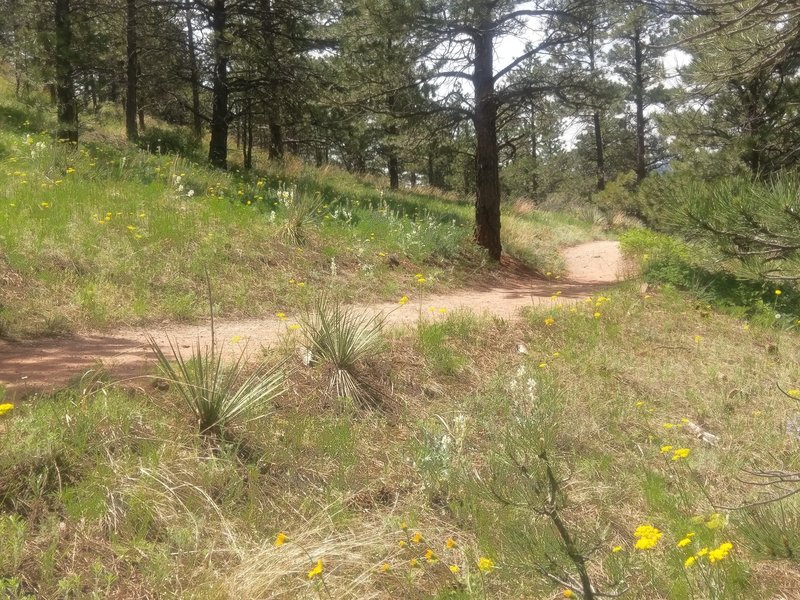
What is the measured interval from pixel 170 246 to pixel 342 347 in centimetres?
314

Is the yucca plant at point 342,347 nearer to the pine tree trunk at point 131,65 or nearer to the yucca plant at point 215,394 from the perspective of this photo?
the yucca plant at point 215,394

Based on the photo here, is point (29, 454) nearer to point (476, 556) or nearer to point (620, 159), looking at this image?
point (476, 556)

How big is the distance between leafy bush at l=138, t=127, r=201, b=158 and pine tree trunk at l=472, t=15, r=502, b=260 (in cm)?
661

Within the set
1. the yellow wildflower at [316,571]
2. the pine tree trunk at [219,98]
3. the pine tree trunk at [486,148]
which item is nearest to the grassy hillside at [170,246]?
the pine tree trunk at [486,148]

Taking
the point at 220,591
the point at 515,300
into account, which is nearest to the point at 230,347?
the point at 220,591

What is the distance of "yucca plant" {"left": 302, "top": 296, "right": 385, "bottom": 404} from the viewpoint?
3816 mm

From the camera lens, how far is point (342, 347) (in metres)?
3.94

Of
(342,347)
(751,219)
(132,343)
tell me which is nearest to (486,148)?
(751,219)

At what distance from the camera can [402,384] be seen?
4113 mm

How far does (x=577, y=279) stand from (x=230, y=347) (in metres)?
7.84

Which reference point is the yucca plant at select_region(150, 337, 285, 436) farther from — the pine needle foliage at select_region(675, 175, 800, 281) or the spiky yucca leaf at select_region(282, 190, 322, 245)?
the spiky yucca leaf at select_region(282, 190, 322, 245)

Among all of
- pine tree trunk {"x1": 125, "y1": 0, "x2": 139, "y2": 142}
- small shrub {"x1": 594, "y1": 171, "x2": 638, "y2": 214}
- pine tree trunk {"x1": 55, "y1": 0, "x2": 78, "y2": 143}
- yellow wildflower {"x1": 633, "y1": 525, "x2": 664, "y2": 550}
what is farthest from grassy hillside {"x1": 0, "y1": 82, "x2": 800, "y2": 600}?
small shrub {"x1": 594, "y1": 171, "x2": 638, "y2": 214}

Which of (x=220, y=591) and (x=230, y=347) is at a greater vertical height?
(x=230, y=347)

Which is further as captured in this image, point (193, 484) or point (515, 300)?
point (515, 300)
